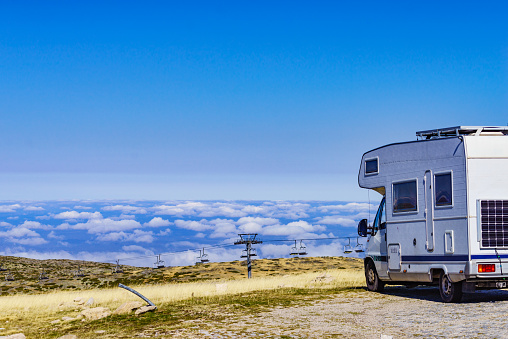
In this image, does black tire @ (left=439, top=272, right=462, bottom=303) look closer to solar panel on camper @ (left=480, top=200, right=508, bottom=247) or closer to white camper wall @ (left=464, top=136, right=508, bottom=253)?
white camper wall @ (left=464, top=136, right=508, bottom=253)

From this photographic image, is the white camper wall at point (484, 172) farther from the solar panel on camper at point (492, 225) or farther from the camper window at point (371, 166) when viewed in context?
the camper window at point (371, 166)

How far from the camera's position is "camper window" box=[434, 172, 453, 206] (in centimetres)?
1419

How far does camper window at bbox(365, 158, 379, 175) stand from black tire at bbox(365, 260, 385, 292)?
120 inches

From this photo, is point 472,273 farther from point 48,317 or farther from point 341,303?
point 48,317

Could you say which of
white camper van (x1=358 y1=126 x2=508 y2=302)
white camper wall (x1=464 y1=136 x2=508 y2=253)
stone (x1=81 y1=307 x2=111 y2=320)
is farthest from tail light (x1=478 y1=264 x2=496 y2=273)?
stone (x1=81 y1=307 x2=111 y2=320)

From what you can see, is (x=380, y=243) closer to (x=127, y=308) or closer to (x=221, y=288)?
(x=221, y=288)

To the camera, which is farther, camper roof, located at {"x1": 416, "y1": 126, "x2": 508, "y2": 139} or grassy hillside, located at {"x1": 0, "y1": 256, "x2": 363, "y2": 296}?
Result: grassy hillside, located at {"x1": 0, "y1": 256, "x2": 363, "y2": 296}

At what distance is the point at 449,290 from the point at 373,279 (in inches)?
147

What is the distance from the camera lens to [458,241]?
45.8 ft

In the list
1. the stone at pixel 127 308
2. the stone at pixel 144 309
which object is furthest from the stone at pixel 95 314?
the stone at pixel 144 309

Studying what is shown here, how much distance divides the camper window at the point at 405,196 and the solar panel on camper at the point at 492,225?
6.42 ft

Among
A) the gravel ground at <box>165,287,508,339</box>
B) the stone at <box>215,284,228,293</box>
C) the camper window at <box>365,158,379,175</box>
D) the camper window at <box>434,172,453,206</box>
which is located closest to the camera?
the gravel ground at <box>165,287,508,339</box>

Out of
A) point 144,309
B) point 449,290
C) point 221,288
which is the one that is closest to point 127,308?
point 144,309

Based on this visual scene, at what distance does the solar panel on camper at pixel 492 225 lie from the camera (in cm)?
1367
